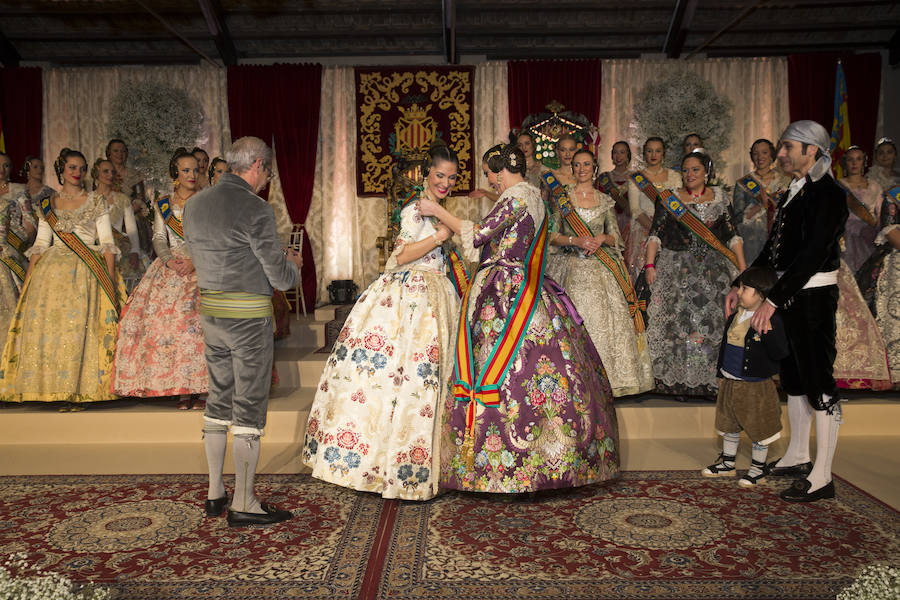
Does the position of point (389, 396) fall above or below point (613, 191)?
below

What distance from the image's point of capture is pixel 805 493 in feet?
10.6

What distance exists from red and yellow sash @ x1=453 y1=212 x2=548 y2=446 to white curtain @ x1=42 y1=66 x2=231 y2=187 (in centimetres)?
634

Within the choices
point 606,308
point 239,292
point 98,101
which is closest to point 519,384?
point 239,292

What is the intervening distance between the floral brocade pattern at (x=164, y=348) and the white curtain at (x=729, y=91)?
213 inches

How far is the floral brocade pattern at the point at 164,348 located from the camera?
451 cm

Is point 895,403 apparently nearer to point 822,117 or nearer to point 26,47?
point 822,117

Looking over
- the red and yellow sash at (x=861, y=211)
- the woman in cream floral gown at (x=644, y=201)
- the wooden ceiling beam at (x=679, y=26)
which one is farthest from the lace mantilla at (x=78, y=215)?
the wooden ceiling beam at (x=679, y=26)

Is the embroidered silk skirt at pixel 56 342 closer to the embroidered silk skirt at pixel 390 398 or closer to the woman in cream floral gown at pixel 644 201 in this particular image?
the embroidered silk skirt at pixel 390 398

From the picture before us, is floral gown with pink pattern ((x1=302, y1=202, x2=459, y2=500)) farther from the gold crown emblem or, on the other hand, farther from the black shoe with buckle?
the gold crown emblem

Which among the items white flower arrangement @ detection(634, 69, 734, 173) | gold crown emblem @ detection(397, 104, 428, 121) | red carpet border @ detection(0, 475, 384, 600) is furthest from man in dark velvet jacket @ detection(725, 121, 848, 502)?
gold crown emblem @ detection(397, 104, 428, 121)

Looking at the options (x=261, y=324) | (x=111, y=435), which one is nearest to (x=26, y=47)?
(x=111, y=435)

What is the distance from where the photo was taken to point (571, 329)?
3232 mm

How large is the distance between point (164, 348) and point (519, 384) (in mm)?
2524

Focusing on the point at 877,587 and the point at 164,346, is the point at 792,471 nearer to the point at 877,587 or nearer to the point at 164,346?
the point at 877,587
